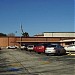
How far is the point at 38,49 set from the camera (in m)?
39.4

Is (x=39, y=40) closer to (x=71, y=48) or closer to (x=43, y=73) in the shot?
(x=71, y=48)

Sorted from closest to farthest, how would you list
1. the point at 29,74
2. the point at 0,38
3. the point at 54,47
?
the point at 29,74, the point at 54,47, the point at 0,38

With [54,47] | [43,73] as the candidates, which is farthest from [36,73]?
[54,47]

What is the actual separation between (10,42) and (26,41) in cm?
631

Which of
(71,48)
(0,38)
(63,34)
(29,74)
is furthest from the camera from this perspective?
(63,34)

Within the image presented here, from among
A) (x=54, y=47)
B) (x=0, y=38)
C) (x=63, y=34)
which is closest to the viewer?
(x=54, y=47)

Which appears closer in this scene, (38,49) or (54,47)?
(54,47)

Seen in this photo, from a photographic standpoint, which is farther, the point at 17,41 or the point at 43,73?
the point at 17,41

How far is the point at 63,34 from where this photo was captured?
431 feet

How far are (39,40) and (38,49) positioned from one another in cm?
6513

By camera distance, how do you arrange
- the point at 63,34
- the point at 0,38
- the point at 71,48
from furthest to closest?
the point at 63,34
the point at 0,38
the point at 71,48

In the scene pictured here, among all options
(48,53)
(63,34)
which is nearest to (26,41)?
(63,34)

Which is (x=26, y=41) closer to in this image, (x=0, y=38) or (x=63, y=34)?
(x=0, y=38)

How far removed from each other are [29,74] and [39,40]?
9163 cm
